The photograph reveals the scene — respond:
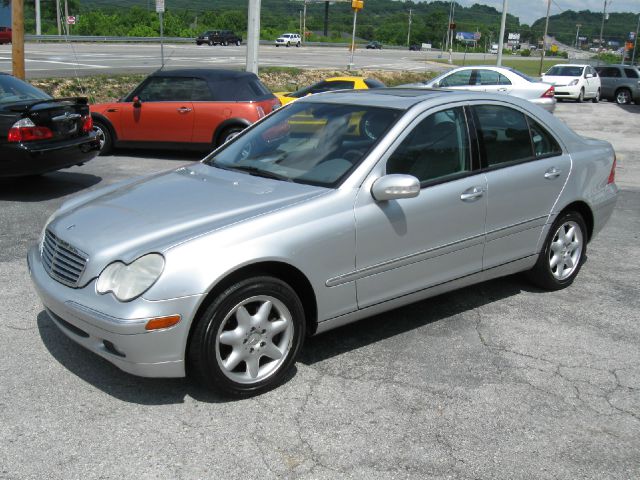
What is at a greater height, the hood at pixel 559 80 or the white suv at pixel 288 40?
the white suv at pixel 288 40

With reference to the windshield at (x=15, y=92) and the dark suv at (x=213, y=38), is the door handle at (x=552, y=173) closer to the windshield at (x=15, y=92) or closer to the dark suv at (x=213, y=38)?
the windshield at (x=15, y=92)

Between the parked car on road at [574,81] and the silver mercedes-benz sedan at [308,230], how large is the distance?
25.2m

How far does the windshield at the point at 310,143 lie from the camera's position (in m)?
4.43

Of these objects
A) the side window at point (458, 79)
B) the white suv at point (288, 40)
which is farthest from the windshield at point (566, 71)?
the white suv at point (288, 40)

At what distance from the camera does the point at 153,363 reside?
11.7 ft

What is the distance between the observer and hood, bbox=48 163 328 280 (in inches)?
145

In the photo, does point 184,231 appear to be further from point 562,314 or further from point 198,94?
→ point 198,94

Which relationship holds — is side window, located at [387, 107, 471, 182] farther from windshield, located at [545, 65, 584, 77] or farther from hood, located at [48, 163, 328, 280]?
windshield, located at [545, 65, 584, 77]

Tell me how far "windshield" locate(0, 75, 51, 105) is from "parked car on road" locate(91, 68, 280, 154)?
2617 mm

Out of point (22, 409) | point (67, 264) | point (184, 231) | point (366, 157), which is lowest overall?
point (22, 409)

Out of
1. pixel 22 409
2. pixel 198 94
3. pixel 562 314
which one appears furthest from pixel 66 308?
pixel 198 94

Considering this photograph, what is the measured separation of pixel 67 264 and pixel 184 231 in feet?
2.31

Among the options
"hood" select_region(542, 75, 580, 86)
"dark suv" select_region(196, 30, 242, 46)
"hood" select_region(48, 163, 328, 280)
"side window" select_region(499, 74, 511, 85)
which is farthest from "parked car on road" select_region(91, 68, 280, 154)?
"dark suv" select_region(196, 30, 242, 46)

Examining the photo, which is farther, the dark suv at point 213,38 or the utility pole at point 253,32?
the dark suv at point 213,38
